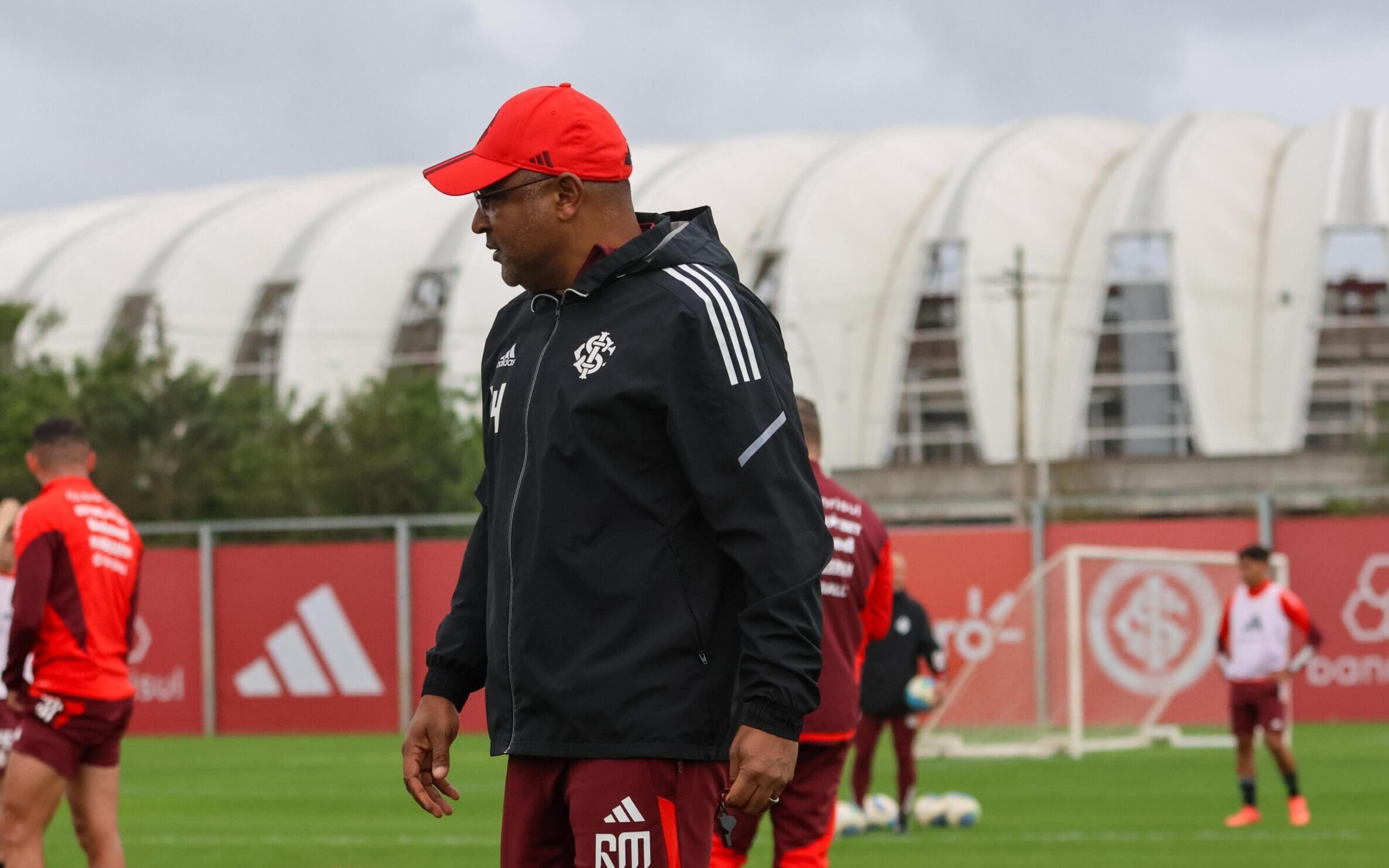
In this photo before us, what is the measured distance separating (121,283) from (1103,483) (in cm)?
3960

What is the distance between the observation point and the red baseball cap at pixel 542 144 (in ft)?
13.2

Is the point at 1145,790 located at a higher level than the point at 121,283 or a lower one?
lower

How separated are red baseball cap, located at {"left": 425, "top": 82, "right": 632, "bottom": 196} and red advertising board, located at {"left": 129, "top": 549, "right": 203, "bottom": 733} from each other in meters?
26.0

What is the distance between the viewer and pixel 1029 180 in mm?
64062

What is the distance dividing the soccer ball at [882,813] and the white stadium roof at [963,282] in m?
40.9

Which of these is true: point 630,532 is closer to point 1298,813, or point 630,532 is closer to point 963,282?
point 1298,813

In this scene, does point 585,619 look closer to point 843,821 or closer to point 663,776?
point 663,776

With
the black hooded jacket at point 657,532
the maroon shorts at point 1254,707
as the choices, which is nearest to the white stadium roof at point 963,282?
the maroon shorts at point 1254,707

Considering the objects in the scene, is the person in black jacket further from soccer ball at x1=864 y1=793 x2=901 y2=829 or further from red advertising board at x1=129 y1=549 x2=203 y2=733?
red advertising board at x1=129 y1=549 x2=203 y2=733

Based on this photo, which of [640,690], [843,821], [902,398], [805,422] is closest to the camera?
[640,690]

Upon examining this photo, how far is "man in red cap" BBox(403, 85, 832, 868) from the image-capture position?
3.84 metres

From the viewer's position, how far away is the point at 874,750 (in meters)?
14.7

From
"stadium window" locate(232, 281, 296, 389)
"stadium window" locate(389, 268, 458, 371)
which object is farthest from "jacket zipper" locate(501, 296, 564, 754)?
"stadium window" locate(232, 281, 296, 389)

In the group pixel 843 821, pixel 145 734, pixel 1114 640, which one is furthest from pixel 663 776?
pixel 145 734
